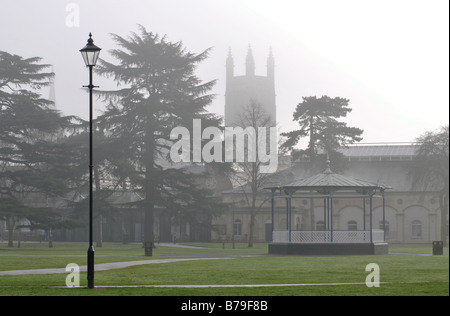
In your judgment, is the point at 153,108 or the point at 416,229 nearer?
the point at 153,108

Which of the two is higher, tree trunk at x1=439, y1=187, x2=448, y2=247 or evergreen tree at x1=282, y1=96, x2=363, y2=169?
evergreen tree at x1=282, y1=96, x2=363, y2=169

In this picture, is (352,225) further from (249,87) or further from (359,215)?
(249,87)

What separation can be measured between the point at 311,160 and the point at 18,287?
182 feet

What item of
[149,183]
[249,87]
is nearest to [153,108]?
[149,183]

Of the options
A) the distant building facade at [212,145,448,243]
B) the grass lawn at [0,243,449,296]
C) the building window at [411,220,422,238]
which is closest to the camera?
the grass lawn at [0,243,449,296]

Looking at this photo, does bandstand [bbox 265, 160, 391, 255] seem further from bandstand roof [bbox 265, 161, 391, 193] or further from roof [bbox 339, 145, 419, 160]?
roof [bbox 339, 145, 419, 160]

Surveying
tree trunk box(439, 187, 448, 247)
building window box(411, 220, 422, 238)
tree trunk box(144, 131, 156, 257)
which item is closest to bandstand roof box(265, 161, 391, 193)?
tree trunk box(144, 131, 156, 257)

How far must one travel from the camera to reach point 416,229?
84062 mm

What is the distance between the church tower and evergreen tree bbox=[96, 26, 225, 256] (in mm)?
99610

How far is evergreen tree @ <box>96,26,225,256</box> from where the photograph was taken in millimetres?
65000

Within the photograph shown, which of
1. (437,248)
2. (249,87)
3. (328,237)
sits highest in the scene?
(249,87)

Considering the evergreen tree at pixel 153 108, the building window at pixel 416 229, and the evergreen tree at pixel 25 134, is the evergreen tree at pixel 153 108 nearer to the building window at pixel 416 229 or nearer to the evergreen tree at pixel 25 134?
the evergreen tree at pixel 25 134

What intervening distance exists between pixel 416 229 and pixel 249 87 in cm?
9574

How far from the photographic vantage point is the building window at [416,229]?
83938 mm
